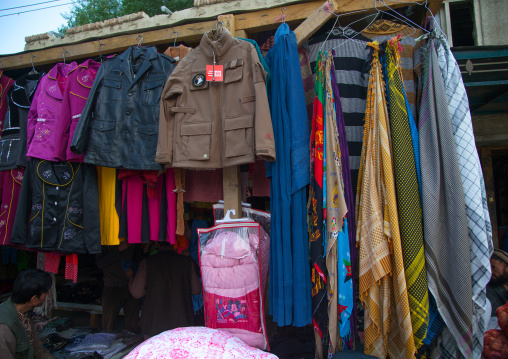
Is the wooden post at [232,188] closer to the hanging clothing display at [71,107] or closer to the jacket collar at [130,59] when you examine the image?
the jacket collar at [130,59]

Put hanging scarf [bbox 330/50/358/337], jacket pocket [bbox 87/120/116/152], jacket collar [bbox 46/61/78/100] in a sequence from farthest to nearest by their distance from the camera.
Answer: jacket collar [bbox 46/61/78/100]
jacket pocket [bbox 87/120/116/152]
hanging scarf [bbox 330/50/358/337]

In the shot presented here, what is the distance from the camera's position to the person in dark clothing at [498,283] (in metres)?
2.27

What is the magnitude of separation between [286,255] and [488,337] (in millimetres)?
1197

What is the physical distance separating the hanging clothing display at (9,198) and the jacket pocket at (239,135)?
7.09ft

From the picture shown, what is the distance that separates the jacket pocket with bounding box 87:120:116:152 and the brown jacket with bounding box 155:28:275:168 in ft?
1.50

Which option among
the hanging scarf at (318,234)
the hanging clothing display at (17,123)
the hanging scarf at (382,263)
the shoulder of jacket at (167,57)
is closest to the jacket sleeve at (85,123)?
the shoulder of jacket at (167,57)

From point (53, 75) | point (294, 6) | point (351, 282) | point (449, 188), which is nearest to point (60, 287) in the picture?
point (53, 75)

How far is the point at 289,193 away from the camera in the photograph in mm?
2074

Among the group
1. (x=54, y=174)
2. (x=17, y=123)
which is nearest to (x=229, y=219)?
(x=54, y=174)

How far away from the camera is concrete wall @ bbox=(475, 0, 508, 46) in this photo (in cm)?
409

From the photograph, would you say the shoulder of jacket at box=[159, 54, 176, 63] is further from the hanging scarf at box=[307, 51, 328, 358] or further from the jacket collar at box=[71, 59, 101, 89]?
the hanging scarf at box=[307, 51, 328, 358]

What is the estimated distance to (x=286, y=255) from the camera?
203 centimetres

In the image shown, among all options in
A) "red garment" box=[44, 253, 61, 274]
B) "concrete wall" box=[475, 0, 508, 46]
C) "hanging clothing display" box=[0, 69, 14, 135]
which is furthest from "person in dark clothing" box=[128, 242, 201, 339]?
"concrete wall" box=[475, 0, 508, 46]

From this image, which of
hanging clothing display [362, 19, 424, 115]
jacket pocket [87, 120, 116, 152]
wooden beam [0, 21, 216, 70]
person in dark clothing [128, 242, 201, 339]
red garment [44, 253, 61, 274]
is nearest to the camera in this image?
hanging clothing display [362, 19, 424, 115]
